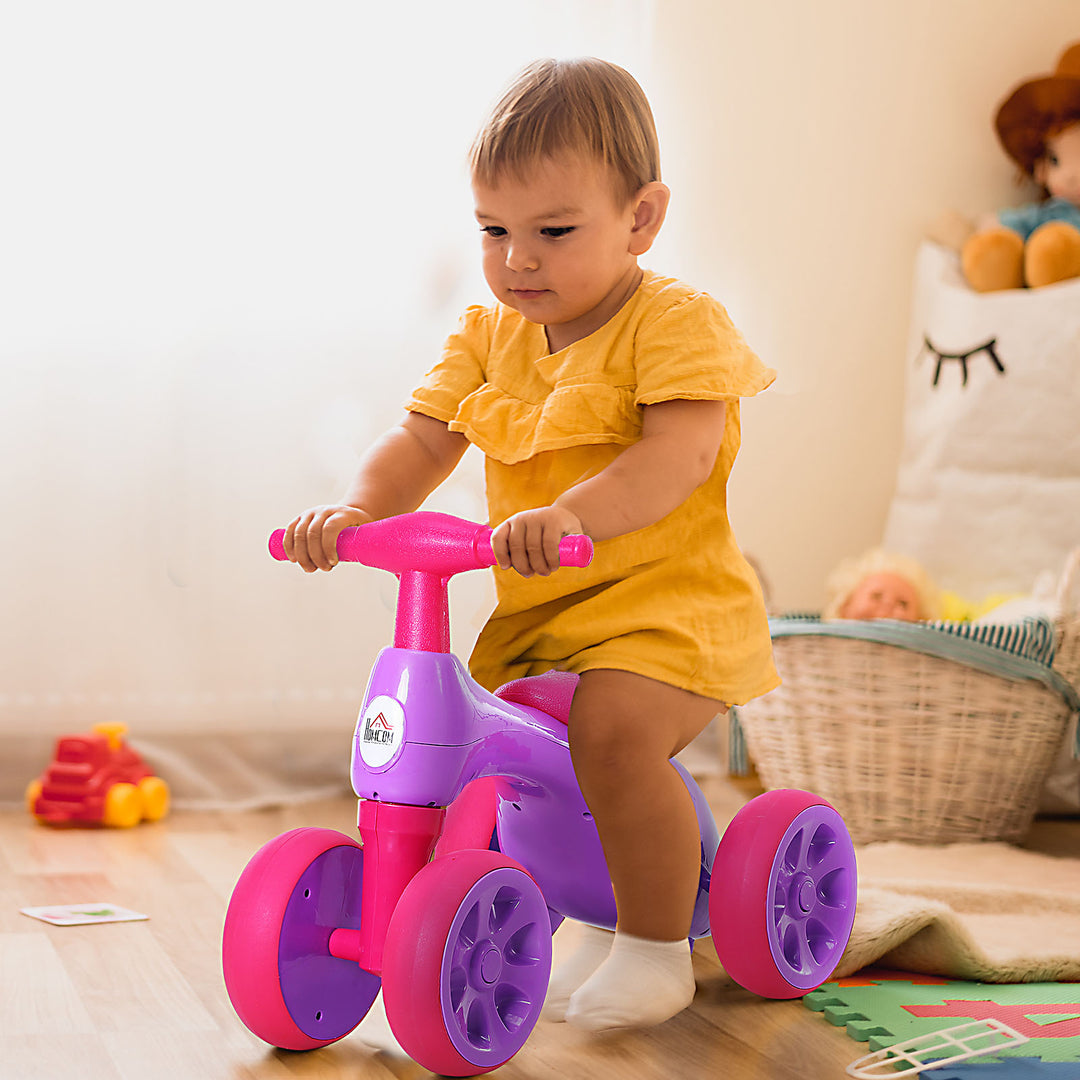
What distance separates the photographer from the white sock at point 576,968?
104cm

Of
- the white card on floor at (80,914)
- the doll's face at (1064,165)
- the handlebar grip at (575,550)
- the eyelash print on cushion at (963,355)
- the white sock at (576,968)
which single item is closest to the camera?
the handlebar grip at (575,550)

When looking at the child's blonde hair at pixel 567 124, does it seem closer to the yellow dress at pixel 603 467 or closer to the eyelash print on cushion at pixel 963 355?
the yellow dress at pixel 603 467

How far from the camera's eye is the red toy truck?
1.67 m

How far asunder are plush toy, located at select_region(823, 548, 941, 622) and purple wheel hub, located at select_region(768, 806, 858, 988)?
86 centimetres

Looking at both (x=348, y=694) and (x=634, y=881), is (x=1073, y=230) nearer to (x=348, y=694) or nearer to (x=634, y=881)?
(x=348, y=694)

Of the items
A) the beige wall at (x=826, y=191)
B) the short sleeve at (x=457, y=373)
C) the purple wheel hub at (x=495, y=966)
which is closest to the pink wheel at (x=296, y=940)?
the purple wheel hub at (x=495, y=966)

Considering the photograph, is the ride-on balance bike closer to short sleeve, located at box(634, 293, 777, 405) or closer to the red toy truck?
short sleeve, located at box(634, 293, 777, 405)

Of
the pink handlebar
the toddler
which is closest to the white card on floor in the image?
the toddler

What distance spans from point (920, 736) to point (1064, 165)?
109cm

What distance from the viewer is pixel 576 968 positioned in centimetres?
110

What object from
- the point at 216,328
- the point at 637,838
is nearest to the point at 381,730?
the point at 637,838

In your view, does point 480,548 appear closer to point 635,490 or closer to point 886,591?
point 635,490

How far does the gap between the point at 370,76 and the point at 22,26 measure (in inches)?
18.1

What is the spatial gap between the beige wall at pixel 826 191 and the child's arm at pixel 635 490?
47.1 inches
